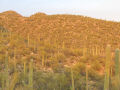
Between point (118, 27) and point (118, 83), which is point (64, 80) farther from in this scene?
point (118, 27)

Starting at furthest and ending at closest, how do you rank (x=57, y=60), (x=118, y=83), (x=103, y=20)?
1. (x=103, y=20)
2. (x=57, y=60)
3. (x=118, y=83)

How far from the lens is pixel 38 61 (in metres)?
8.46

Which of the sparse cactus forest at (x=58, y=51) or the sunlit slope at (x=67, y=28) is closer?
the sparse cactus forest at (x=58, y=51)

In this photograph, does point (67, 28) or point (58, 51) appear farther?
point (67, 28)

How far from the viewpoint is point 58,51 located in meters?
9.56

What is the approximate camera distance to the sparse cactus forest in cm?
513

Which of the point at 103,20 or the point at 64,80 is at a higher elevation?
the point at 103,20

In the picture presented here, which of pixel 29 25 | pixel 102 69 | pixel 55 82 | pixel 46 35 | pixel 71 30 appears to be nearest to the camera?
pixel 55 82

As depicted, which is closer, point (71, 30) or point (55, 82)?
point (55, 82)

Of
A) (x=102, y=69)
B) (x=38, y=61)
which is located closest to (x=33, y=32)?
(x=38, y=61)

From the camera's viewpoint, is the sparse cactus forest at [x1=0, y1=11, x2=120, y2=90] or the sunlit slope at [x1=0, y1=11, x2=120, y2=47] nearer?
the sparse cactus forest at [x1=0, y1=11, x2=120, y2=90]

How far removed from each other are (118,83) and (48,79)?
3489mm

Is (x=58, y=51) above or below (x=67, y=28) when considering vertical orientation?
below

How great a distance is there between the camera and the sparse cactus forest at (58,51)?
5127 mm
